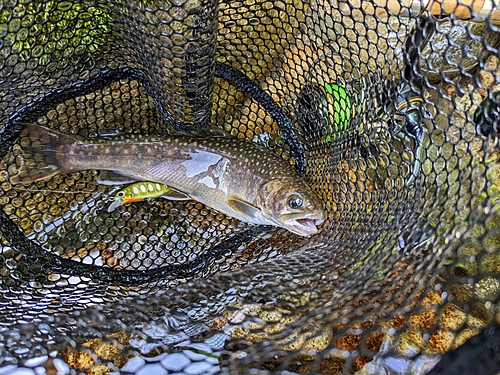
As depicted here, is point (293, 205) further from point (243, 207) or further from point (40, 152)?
point (40, 152)

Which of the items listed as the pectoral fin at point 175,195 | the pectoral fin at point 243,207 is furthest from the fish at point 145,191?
the pectoral fin at point 243,207

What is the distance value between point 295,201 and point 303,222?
14 cm

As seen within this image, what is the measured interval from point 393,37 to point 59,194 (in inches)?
90.2

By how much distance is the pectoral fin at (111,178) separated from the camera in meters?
2.62

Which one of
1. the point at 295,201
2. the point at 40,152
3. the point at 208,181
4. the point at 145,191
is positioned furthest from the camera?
the point at 145,191

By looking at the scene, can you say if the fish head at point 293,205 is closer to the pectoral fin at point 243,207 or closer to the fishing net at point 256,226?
the pectoral fin at point 243,207

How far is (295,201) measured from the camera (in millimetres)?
2312

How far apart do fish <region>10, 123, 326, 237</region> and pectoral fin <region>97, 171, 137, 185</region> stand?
2 cm

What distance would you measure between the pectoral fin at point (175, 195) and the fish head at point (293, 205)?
556 millimetres

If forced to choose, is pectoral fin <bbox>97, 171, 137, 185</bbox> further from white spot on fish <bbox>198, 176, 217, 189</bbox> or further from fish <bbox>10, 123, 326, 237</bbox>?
white spot on fish <bbox>198, 176, 217, 189</bbox>

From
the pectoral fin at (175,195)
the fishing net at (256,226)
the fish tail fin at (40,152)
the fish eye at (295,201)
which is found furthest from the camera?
the pectoral fin at (175,195)

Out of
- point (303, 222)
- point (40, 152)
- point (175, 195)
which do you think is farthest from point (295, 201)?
point (40, 152)

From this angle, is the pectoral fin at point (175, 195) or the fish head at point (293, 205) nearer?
the fish head at point (293, 205)

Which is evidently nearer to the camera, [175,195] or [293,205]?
[293,205]
